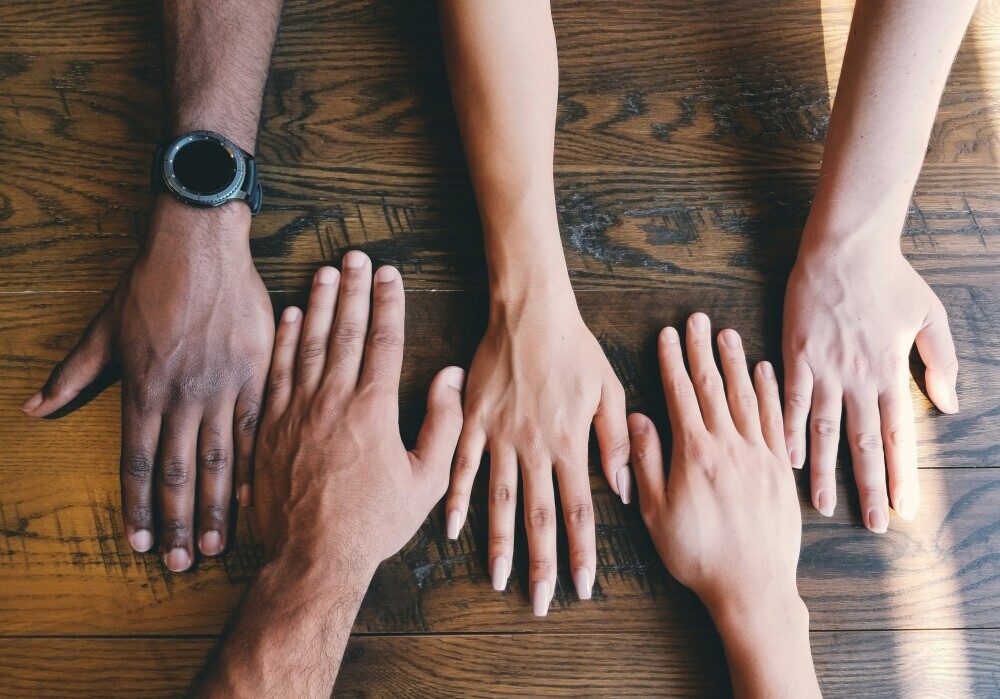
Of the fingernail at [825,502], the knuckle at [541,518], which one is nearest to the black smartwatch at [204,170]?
the knuckle at [541,518]

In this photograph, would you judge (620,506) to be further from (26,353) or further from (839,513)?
(26,353)

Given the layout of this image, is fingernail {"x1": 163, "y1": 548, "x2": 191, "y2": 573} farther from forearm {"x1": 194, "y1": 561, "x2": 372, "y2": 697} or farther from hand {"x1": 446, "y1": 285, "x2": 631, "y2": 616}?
hand {"x1": 446, "y1": 285, "x2": 631, "y2": 616}

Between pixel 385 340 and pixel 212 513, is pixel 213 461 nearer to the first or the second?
pixel 212 513

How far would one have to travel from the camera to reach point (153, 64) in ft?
3.43

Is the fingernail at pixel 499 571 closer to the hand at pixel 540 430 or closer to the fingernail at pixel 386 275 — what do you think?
the hand at pixel 540 430

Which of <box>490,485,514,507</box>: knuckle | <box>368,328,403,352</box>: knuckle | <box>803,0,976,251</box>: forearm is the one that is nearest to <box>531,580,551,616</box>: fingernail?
<box>490,485,514,507</box>: knuckle

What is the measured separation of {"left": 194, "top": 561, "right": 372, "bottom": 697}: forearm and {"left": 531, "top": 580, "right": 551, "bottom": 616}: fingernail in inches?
9.3

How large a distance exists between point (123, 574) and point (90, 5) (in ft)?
2.97

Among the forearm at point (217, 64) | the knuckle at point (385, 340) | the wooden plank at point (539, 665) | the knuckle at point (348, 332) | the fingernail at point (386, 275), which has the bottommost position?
the wooden plank at point (539, 665)

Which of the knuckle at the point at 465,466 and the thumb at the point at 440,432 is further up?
the thumb at the point at 440,432

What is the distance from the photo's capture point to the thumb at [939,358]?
98 cm

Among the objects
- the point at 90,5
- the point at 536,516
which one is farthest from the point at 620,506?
the point at 90,5

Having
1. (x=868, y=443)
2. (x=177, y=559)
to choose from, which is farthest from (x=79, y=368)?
(x=868, y=443)

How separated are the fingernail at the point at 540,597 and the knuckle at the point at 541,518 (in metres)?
0.08
